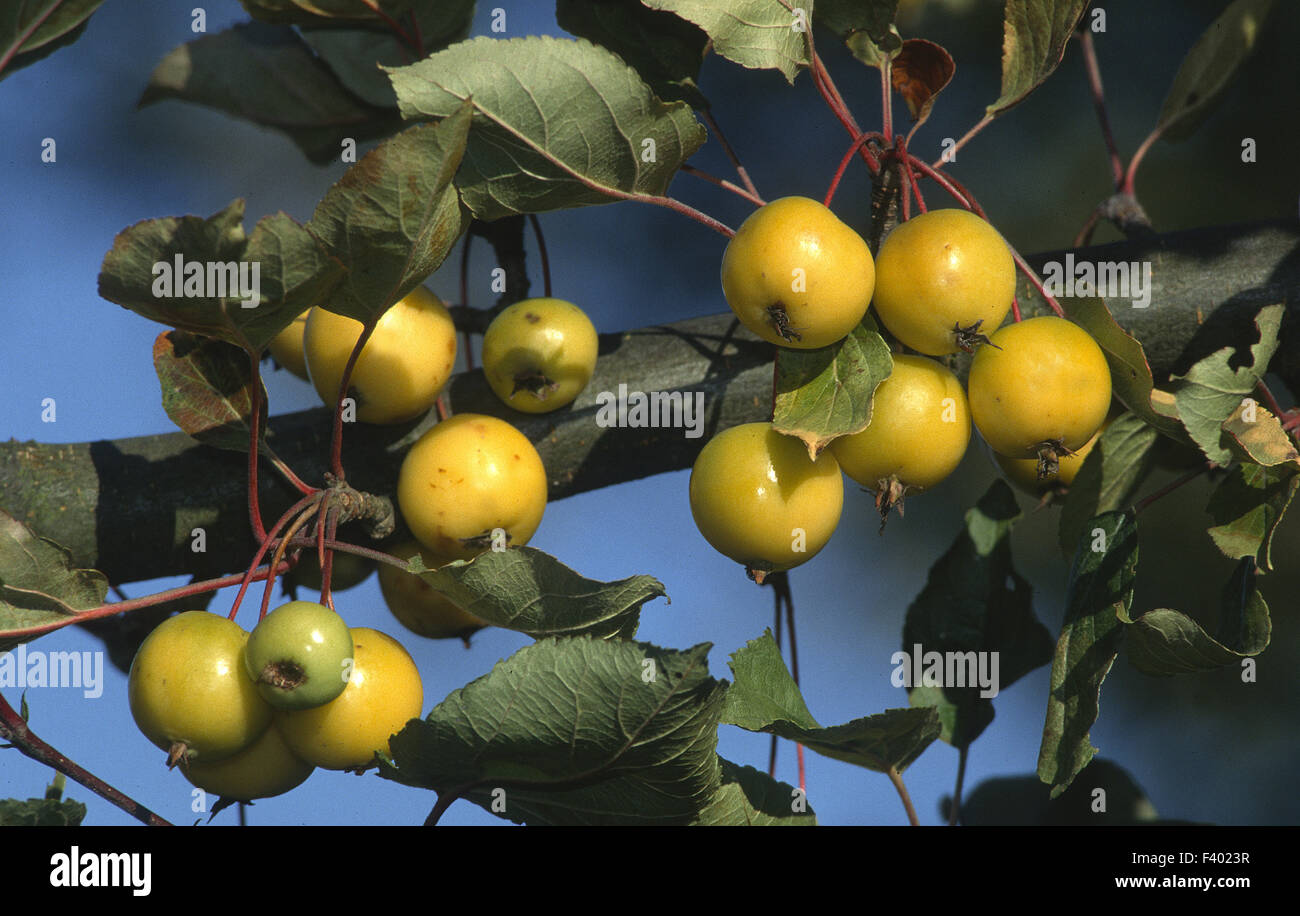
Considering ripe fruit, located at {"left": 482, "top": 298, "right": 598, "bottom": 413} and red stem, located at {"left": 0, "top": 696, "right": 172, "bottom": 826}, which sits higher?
ripe fruit, located at {"left": 482, "top": 298, "right": 598, "bottom": 413}

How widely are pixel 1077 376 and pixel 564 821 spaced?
72cm

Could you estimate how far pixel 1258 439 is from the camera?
1091mm

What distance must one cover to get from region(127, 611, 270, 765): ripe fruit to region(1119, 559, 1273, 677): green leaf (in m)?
0.92

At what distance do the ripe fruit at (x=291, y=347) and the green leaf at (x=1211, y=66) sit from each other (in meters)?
1.40

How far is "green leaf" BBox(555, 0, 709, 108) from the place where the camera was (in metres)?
1.33

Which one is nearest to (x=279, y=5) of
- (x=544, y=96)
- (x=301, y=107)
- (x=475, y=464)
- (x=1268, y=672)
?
(x=301, y=107)

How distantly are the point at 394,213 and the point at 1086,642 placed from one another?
2.84ft

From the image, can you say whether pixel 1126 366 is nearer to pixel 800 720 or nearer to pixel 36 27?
pixel 800 720

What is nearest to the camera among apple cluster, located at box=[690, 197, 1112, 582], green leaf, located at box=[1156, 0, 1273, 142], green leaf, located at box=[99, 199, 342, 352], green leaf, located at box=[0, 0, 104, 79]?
green leaf, located at box=[99, 199, 342, 352]

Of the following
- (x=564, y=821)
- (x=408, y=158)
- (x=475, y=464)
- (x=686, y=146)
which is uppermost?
(x=686, y=146)

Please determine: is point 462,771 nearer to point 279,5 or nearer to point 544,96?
point 544,96

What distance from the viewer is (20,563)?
3.54 feet

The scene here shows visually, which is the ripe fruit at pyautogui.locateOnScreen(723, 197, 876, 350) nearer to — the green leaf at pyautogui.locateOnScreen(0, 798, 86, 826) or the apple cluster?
the apple cluster

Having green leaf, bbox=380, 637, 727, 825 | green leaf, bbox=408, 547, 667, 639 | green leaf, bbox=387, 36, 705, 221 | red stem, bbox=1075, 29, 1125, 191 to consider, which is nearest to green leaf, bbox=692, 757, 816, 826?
green leaf, bbox=380, 637, 727, 825
